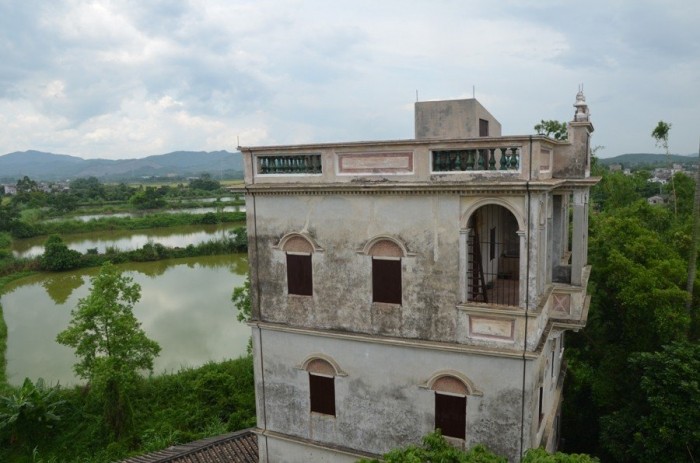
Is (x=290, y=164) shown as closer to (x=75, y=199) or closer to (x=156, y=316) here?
(x=156, y=316)

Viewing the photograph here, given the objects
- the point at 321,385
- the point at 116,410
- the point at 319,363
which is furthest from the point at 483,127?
the point at 116,410

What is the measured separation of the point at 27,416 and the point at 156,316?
44.5 feet

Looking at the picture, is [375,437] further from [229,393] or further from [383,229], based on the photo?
[229,393]

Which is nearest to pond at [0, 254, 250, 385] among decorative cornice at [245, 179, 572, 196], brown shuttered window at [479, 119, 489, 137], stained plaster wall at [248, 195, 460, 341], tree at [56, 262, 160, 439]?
tree at [56, 262, 160, 439]

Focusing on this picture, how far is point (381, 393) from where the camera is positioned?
31.7ft

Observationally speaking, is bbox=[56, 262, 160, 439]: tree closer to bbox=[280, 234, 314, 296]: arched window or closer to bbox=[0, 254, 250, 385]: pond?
bbox=[0, 254, 250, 385]: pond

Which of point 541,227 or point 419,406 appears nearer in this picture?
point 541,227

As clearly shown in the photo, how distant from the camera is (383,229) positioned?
9.16m

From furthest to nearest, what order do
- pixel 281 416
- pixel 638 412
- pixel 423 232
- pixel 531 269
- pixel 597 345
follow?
pixel 597 345
pixel 638 412
pixel 281 416
pixel 423 232
pixel 531 269

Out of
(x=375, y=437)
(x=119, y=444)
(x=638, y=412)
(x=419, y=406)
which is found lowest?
(x=119, y=444)

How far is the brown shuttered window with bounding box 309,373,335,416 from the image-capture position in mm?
10156

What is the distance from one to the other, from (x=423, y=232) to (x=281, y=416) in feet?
16.8

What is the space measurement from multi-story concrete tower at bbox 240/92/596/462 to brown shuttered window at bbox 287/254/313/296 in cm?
3

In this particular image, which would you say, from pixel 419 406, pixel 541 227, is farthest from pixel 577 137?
pixel 419 406
